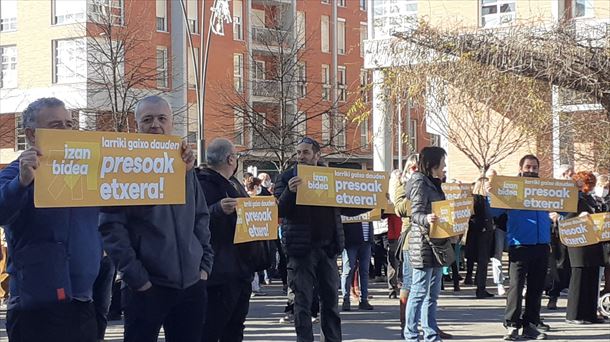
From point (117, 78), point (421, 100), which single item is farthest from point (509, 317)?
point (117, 78)

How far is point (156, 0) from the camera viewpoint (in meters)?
53.8

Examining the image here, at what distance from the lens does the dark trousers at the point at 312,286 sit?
32.1ft

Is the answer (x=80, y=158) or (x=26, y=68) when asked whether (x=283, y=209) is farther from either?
(x=26, y=68)

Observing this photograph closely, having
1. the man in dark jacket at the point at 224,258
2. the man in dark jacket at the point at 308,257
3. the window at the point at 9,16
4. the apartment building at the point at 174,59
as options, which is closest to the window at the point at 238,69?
the apartment building at the point at 174,59

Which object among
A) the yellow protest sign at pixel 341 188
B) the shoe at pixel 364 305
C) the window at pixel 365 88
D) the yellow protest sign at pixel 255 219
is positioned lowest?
the shoe at pixel 364 305

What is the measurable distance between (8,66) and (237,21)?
12.9 metres

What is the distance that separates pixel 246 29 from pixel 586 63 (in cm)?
4483

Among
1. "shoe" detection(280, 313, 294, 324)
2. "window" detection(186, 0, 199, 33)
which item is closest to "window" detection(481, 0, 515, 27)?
"shoe" detection(280, 313, 294, 324)

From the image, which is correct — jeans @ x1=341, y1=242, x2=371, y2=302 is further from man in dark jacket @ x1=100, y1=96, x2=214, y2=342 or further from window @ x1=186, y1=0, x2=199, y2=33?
window @ x1=186, y1=0, x2=199, y2=33

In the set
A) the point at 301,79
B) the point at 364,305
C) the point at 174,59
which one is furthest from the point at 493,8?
the point at 174,59

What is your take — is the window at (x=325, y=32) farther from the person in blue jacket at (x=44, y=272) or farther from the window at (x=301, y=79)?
the person in blue jacket at (x=44, y=272)

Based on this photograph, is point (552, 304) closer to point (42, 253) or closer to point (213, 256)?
point (213, 256)

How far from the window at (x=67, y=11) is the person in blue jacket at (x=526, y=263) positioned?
135 feet

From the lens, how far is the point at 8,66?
181 feet
